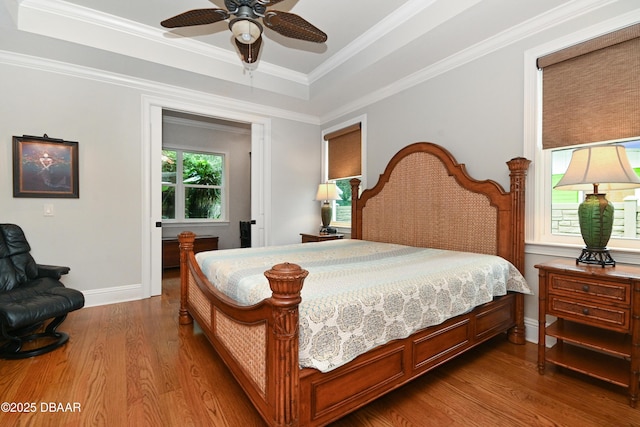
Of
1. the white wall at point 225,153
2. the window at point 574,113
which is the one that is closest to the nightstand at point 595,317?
the window at point 574,113

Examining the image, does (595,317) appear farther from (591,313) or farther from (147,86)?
(147,86)

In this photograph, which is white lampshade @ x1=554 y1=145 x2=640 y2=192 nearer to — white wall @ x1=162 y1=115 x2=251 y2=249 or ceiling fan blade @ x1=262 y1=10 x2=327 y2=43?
ceiling fan blade @ x1=262 y1=10 x2=327 y2=43

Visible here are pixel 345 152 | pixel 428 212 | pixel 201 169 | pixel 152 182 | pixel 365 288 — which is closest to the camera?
pixel 365 288

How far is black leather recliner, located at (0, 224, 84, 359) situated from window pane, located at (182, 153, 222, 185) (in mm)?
3295

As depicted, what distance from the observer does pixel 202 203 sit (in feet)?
20.4

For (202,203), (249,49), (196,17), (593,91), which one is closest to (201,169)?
(202,203)

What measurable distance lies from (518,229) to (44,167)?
4.54 meters

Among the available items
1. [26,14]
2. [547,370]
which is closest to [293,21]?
[26,14]

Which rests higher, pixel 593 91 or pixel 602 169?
pixel 593 91

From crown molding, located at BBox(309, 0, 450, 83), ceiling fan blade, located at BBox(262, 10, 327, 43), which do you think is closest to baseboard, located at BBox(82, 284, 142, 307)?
ceiling fan blade, located at BBox(262, 10, 327, 43)

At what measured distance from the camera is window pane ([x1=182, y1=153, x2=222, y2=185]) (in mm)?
6043

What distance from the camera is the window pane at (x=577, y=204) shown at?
7.00 feet

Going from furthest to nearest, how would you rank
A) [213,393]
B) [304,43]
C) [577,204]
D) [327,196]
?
[327,196] < [304,43] < [577,204] < [213,393]

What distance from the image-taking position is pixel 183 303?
285 centimetres
